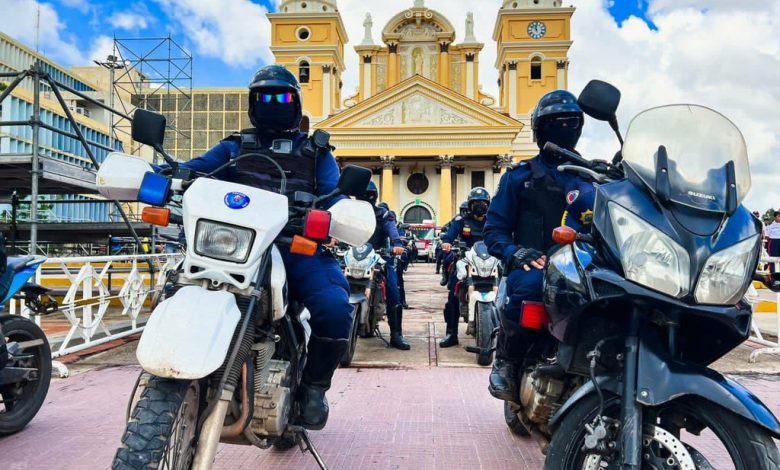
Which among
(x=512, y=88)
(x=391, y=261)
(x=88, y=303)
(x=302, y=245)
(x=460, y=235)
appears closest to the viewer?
(x=302, y=245)

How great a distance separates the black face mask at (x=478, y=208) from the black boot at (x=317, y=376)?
15.4 feet

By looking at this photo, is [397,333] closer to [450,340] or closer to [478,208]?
[450,340]

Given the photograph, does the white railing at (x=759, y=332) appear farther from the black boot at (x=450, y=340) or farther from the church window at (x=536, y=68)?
the church window at (x=536, y=68)

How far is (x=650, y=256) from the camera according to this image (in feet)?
6.07

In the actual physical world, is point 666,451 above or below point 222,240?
below

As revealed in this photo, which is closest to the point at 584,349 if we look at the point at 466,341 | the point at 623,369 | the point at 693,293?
the point at 623,369

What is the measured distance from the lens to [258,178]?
2.82 m

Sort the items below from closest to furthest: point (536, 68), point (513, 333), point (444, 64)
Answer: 1. point (513, 333)
2. point (536, 68)
3. point (444, 64)

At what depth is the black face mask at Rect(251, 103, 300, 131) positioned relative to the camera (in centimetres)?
292

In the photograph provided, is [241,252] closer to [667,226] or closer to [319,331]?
[319,331]

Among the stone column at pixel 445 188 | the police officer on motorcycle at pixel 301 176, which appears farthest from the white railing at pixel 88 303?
the stone column at pixel 445 188

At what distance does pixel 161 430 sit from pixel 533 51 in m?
50.3

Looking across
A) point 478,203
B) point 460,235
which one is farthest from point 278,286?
point 460,235

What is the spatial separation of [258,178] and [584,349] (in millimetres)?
1597
